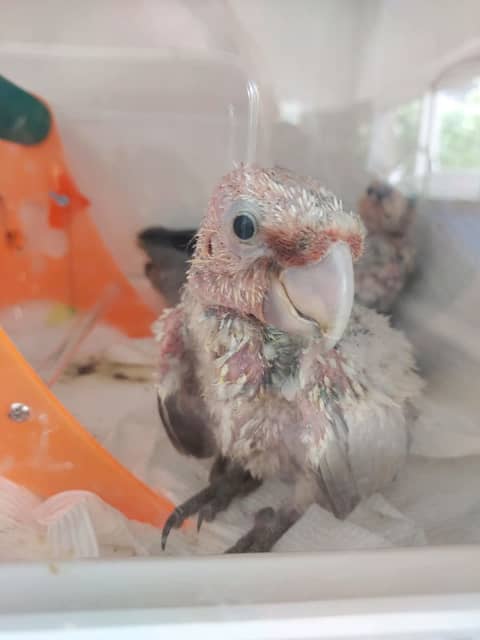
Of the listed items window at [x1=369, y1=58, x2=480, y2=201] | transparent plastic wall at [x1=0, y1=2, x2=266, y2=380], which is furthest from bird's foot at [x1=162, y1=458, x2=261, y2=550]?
window at [x1=369, y1=58, x2=480, y2=201]

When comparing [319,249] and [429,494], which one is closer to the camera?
[319,249]

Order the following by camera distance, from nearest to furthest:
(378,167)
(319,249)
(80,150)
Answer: (319,249) < (80,150) < (378,167)

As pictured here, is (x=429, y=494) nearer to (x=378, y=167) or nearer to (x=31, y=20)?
(x=378, y=167)

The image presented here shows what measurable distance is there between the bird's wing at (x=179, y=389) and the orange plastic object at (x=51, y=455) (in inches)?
3.5

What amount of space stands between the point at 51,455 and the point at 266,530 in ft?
0.78

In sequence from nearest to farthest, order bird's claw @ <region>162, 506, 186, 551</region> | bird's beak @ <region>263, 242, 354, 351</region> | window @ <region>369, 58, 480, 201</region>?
1. bird's beak @ <region>263, 242, 354, 351</region>
2. bird's claw @ <region>162, 506, 186, 551</region>
3. window @ <region>369, 58, 480, 201</region>

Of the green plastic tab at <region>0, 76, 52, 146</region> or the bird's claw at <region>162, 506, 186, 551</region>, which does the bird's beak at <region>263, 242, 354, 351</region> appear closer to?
the bird's claw at <region>162, 506, 186, 551</region>

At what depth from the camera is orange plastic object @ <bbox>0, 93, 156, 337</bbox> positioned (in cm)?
96

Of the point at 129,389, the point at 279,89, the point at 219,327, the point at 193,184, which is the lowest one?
the point at 129,389

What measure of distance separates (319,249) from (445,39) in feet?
2.51

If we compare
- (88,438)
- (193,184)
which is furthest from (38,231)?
(88,438)

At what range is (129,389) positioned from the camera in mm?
900

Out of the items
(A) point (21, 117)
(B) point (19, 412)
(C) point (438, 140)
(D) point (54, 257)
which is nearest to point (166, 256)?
(D) point (54, 257)

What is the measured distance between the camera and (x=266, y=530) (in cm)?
57
